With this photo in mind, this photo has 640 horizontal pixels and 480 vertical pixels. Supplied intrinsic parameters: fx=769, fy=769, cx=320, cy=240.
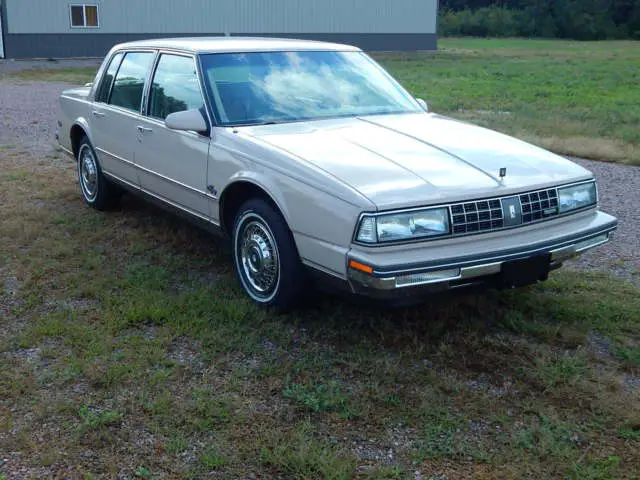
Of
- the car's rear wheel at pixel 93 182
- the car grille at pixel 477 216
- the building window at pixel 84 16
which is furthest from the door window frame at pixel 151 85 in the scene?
the building window at pixel 84 16

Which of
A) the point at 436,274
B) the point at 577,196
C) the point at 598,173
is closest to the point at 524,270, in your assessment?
the point at 436,274

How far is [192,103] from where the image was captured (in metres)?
5.33

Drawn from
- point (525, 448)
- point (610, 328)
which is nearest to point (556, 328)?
point (610, 328)

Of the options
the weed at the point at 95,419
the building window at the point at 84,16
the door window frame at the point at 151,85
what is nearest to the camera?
the weed at the point at 95,419

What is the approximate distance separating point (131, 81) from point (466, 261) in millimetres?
3574

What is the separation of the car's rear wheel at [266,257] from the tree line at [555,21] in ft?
224

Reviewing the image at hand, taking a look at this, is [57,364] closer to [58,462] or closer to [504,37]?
[58,462]

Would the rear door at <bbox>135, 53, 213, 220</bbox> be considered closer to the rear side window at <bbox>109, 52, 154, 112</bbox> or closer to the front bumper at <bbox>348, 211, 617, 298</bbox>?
the rear side window at <bbox>109, 52, 154, 112</bbox>

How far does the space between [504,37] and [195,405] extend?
7136cm

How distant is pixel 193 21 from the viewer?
103ft

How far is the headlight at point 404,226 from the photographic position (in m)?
3.84

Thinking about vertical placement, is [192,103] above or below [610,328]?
above

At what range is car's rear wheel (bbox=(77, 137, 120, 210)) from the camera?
22.7 ft

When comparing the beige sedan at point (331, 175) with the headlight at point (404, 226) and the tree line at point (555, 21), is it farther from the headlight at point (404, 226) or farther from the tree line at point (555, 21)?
the tree line at point (555, 21)
